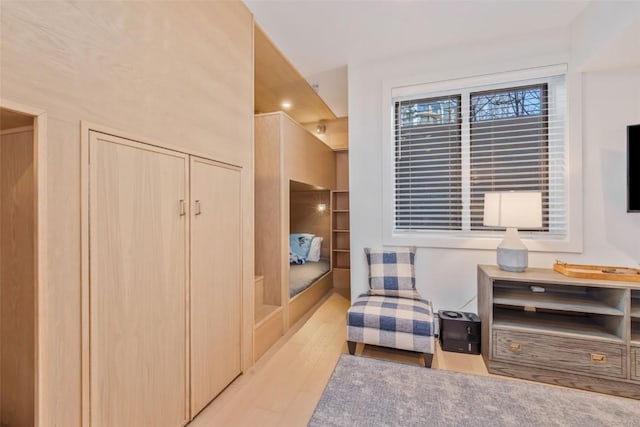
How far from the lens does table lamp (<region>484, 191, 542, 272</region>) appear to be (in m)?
2.12

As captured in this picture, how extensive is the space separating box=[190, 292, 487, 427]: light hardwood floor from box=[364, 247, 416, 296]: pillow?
0.55 meters

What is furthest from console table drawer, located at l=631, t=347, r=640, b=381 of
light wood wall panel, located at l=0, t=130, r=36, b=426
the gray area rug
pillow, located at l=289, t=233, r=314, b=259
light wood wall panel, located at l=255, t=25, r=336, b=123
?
light wood wall panel, located at l=255, t=25, r=336, b=123

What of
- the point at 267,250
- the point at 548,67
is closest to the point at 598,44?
the point at 548,67

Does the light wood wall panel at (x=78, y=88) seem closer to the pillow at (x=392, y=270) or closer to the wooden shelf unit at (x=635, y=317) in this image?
the pillow at (x=392, y=270)

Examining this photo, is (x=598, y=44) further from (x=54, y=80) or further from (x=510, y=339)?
(x=54, y=80)

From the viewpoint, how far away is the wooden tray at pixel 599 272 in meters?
1.93

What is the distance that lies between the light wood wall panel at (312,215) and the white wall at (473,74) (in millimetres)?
1642

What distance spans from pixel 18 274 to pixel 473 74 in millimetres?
3418

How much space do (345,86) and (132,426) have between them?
3.69 meters

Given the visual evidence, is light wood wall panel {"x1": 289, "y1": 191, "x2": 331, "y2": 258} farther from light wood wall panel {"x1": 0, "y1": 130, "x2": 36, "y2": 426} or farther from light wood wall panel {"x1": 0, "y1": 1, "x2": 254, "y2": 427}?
light wood wall panel {"x1": 0, "y1": 130, "x2": 36, "y2": 426}

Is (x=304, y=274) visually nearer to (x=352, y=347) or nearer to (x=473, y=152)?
(x=352, y=347)

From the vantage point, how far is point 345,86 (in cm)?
361

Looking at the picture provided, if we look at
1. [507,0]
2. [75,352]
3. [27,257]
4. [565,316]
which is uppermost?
[507,0]

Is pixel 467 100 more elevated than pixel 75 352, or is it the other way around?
pixel 467 100
